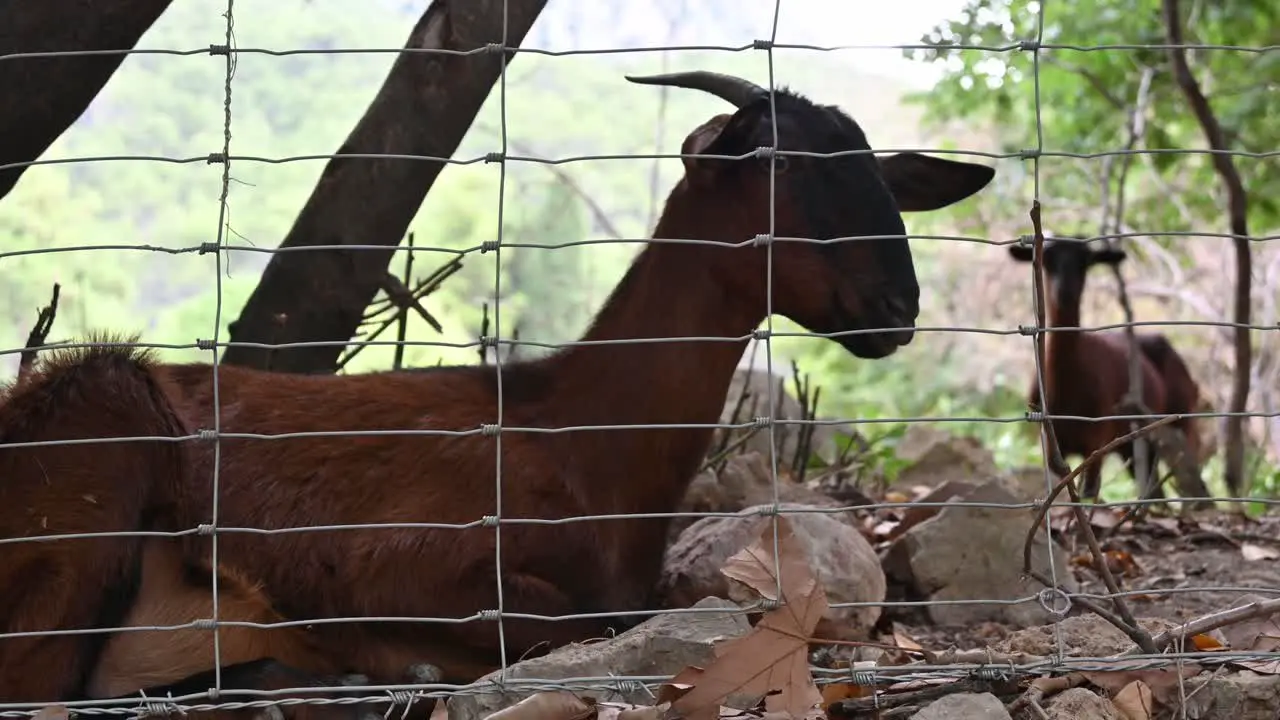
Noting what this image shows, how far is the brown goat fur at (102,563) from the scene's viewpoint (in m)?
3.00

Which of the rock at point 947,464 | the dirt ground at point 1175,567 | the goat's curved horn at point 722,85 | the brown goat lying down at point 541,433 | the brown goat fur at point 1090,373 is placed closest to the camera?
the brown goat lying down at point 541,433

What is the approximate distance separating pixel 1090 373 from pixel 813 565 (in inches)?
249

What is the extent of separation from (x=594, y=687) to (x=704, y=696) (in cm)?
22

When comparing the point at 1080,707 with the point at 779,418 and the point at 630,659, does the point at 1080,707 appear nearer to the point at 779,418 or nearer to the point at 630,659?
the point at 630,659

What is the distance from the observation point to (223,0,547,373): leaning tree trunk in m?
4.84

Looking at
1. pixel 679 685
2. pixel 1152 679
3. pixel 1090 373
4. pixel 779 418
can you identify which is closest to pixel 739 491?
pixel 1152 679

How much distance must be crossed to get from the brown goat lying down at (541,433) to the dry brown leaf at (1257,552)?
224cm

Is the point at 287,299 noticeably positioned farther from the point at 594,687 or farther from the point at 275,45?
the point at 275,45

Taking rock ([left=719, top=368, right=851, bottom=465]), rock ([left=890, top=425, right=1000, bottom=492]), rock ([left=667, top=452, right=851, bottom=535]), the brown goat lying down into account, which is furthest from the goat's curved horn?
rock ([left=890, top=425, right=1000, bottom=492])

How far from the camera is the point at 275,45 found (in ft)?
90.8

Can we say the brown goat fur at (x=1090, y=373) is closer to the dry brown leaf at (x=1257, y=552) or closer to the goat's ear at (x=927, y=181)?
the dry brown leaf at (x=1257, y=552)

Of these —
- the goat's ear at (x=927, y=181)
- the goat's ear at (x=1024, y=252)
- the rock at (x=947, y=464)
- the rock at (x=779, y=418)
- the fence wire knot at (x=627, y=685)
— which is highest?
the goat's ear at (x=927, y=181)

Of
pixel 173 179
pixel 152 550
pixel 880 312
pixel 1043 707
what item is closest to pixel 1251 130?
pixel 880 312

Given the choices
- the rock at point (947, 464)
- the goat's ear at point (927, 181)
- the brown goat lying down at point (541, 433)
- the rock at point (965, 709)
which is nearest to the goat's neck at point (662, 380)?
the brown goat lying down at point (541, 433)
